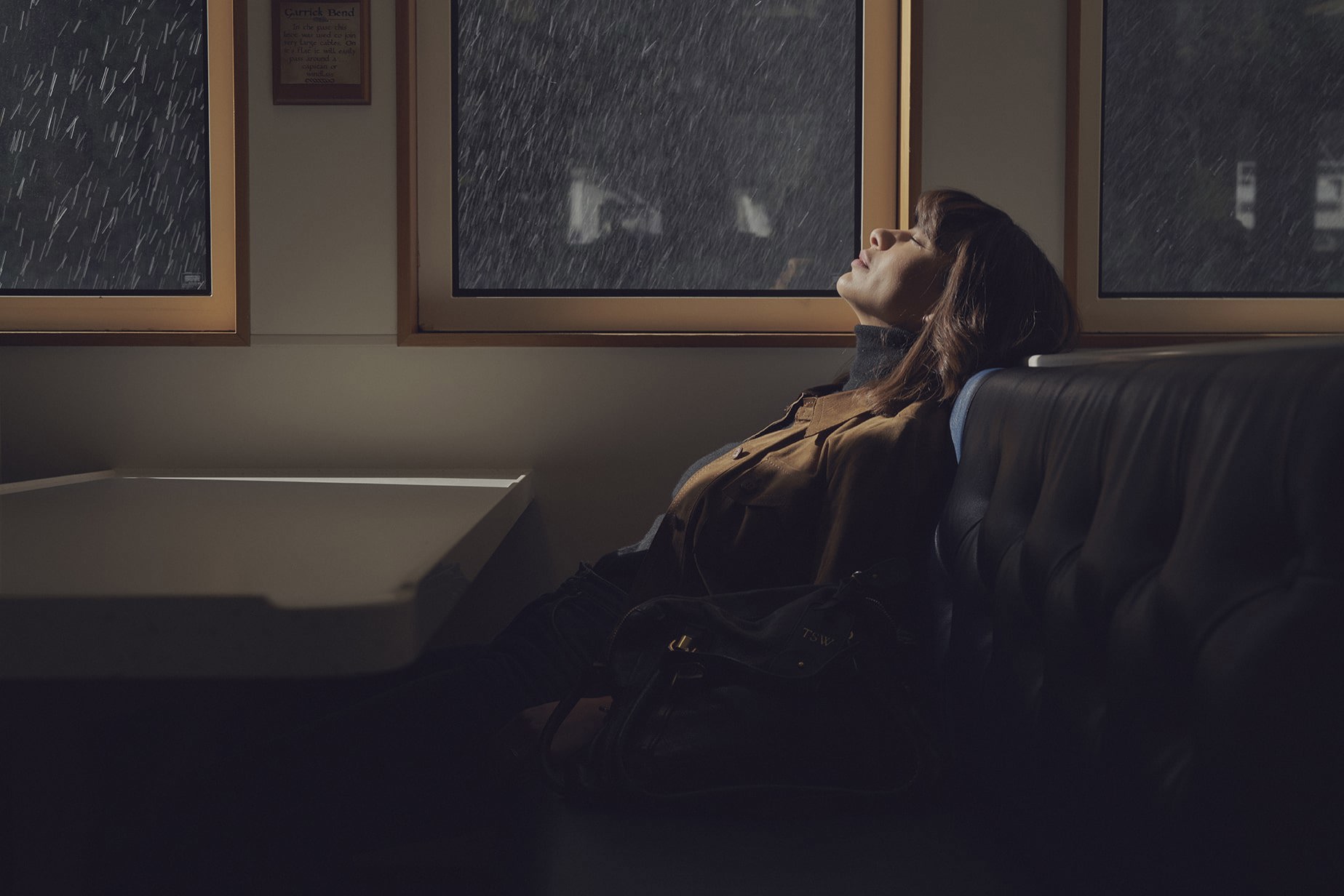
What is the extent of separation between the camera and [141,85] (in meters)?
1.74

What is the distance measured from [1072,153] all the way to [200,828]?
69.4 inches

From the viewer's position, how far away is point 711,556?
1139mm

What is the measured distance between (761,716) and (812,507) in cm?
35

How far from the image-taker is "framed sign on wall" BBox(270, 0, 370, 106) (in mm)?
1638

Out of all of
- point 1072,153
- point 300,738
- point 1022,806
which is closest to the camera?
point 1022,806

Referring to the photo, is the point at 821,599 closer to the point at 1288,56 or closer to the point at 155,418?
the point at 155,418

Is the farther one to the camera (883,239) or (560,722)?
(883,239)

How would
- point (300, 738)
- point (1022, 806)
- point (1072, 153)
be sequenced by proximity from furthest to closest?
point (1072, 153) < point (300, 738) < point (1022, 806)

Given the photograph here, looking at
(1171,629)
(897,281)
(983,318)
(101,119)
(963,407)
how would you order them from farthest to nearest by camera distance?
(101,119)
(897,281)
(983,318)
(963,407)
(1171,629)

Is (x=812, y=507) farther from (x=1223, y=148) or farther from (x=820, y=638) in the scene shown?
(x=1223, y=148)

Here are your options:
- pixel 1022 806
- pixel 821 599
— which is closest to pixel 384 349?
pixel 821 599

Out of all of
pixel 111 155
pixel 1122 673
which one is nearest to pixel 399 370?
pixel 111 155

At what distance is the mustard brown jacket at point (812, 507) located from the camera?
1003mm

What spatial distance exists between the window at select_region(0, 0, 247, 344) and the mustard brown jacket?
114 cm
